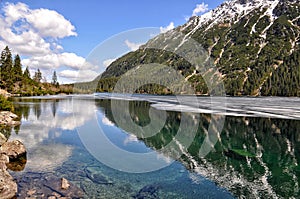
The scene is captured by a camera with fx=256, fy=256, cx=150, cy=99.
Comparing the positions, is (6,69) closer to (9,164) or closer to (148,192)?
(9,164)

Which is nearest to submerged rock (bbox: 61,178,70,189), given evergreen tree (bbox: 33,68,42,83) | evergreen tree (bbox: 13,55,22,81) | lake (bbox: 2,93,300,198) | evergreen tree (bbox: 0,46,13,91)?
lake (bbox: 2,93,300,198)

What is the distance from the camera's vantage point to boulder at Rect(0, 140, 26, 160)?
18672 millimetres

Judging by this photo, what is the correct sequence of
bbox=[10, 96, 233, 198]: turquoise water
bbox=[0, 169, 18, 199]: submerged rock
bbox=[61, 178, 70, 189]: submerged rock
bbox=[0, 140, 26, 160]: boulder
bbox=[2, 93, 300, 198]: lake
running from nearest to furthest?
bbox=[0, 169, 18, 199]: submerged rock < bbox=[61, 178, 70, 189]: submerged rock < bbox=[10, 96, 233, 198]: turquoise water < bbox=[2, 93, 300, 198]: lake < bbox=[0, 140, 26, 160]: boulder

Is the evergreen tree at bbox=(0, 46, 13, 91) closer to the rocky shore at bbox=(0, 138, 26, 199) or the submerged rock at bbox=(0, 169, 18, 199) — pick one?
the rocky shore at bbox=(0, 138, 26, 199)

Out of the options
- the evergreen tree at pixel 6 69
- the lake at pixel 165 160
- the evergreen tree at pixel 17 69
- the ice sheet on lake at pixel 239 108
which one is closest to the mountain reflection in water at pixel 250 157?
the lake at pixel 165 160

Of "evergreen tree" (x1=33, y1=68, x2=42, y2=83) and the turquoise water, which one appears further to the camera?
"evergreen tree" (x1=33, y1=68, x2=42, y2=83)

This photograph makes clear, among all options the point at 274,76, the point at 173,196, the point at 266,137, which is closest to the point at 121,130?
the point at 266,137

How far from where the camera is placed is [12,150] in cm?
1905

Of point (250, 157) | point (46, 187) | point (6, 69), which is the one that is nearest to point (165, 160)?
point (250, 157)

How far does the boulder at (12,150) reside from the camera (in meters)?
18.7

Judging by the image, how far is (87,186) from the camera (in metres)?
14.5

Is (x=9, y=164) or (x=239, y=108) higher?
(x=239, y=108)

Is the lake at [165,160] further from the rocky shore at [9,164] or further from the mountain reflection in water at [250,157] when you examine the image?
the rocky shore at [9,164]

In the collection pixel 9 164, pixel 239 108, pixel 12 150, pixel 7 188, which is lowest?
pixel 9 164
